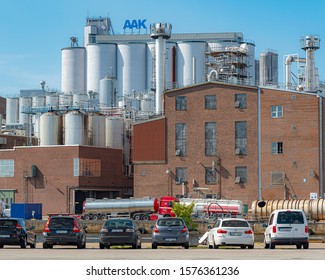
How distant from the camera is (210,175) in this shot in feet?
327

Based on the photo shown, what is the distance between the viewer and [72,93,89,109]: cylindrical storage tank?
396 ft

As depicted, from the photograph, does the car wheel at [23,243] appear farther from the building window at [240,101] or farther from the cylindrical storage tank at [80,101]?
the cylindrical storage tank at [80,101]

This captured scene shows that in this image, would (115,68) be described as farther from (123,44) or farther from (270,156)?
(270,156)

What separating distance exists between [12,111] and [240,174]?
60476 millimetres

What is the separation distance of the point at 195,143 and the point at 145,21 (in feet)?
201

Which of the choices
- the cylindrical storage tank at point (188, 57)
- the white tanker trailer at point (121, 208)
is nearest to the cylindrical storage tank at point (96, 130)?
the white tanker trailer at point (121, 208)

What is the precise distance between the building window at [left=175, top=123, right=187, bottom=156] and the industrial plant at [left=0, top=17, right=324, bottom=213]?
117 mm

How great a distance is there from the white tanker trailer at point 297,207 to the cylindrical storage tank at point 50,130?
3479 cm

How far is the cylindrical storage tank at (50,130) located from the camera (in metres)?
111

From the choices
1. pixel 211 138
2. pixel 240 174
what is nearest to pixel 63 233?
pixel 240 174

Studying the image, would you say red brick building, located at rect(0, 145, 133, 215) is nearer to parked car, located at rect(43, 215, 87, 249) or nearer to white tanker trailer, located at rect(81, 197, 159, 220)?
white tanker trailer, located at rect(81, 197, 159, 220)

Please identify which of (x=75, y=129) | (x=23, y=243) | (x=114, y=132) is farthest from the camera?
(x=114, y=132)

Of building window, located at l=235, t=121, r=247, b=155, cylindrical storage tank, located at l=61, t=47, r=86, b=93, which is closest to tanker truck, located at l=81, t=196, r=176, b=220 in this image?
building window, located at l=235, t=121, r=247, b=155

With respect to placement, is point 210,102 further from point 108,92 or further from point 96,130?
point 108,92
